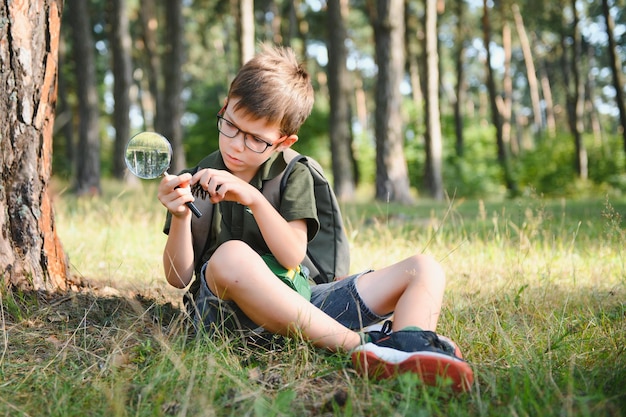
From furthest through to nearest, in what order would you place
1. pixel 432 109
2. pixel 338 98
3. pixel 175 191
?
pixel 432 109
pixel 338 98
pixel 175 191

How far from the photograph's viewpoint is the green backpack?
2.49 m

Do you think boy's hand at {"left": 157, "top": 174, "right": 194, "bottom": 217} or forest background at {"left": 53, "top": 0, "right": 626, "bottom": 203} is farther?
forest background at {"left": 53, "top": 0, "right": 626, "bottom": 203}

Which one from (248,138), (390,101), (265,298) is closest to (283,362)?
(265,298)

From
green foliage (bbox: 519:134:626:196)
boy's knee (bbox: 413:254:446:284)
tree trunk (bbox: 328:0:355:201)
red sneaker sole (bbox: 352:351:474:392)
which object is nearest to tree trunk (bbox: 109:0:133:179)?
tree trunk (bbox: 328:0:355:201)

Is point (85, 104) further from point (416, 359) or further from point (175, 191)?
point (416, 359)

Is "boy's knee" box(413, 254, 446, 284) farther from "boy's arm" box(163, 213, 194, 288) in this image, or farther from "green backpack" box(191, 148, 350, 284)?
"boy's arm" box(163, 213, 194, 288)

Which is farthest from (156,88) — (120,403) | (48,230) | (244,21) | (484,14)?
(120,403)

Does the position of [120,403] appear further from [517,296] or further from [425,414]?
[517,296]

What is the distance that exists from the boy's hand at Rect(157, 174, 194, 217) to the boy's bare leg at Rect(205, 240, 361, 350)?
0.73ft

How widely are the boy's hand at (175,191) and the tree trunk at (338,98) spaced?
1077 centimetres

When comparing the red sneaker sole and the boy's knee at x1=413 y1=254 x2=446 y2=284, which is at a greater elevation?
the boy's knee at x1=413 y1=254 x2=446 y2=284

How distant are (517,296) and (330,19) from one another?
36.0 ft

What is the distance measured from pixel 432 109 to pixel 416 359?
1345 cm

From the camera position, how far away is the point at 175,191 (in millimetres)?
2168
